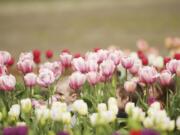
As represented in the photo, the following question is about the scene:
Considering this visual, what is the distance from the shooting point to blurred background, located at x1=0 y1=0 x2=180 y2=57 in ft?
40.3

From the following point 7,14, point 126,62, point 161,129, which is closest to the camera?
point 161,129

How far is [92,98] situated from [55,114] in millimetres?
633

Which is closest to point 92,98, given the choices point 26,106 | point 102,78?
point 102,78

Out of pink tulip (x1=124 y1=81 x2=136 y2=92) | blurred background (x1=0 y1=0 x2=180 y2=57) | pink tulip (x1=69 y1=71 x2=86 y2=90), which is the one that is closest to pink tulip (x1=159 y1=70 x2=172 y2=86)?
pink tulip (x1=124 y1=81 x2=136 y2=92)

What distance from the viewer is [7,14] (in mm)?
15570

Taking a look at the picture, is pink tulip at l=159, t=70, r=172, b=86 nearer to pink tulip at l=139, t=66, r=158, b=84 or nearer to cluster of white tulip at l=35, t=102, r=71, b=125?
pink tulip at l=139, t=66, r=158, b=84

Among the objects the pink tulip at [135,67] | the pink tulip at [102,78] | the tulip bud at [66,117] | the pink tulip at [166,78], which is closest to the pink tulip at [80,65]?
the pink tulip at [102,78]

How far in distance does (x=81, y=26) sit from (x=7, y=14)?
8.66ft

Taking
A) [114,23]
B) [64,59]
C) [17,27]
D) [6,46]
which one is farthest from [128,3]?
[64,59]

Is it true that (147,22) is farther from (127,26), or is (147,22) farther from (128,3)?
(128,3)

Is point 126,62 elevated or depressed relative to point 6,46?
depressed

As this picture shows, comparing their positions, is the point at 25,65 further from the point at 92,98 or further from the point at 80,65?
the point at 92,98

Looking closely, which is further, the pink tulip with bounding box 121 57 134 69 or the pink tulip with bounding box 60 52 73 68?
the pink tulip with bounding box 60 52 73 68

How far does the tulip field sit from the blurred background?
23.9 feet
